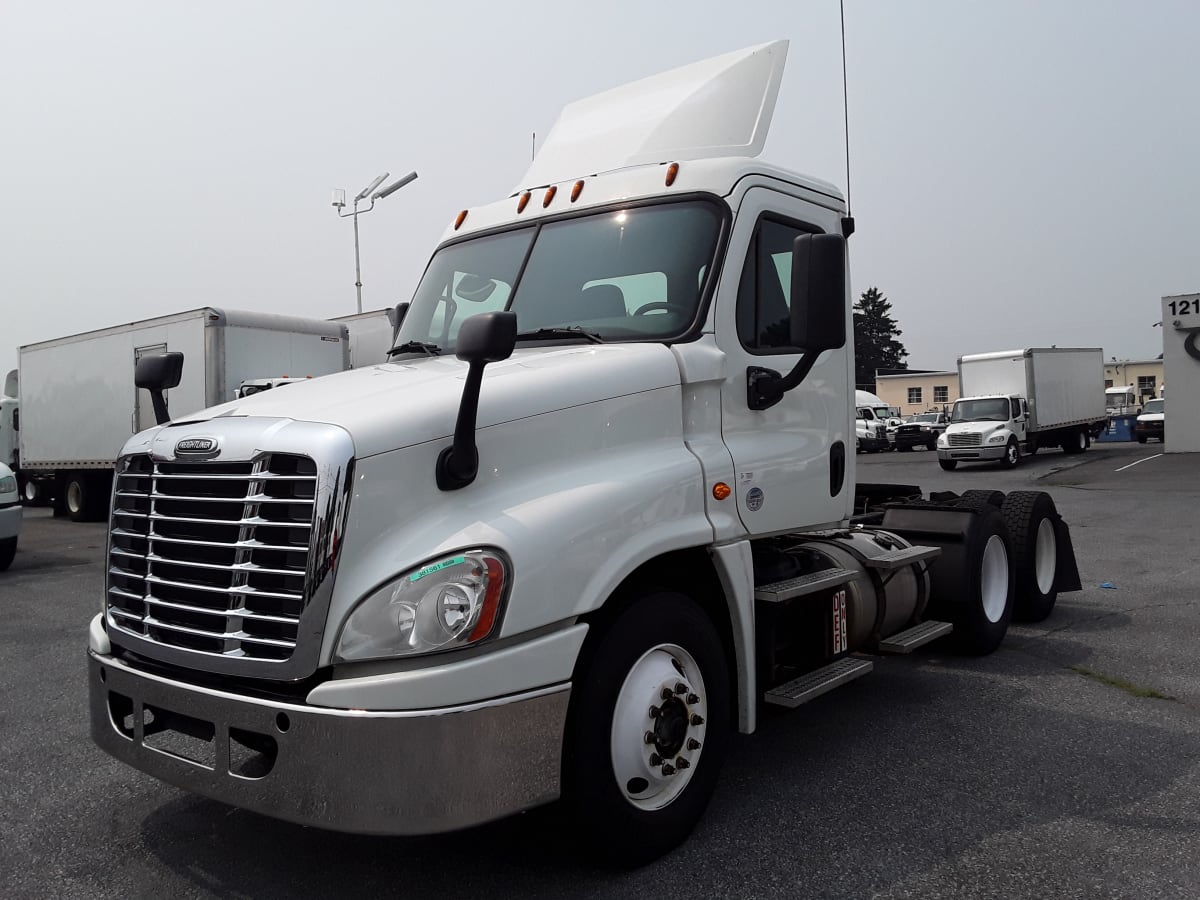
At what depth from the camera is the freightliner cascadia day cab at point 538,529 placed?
290cm

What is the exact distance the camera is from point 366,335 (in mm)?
17844

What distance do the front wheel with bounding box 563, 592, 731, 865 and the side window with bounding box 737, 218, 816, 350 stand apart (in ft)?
4.18

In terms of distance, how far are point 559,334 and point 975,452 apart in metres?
27.5

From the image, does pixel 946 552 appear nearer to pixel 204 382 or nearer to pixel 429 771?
pixel 429 771

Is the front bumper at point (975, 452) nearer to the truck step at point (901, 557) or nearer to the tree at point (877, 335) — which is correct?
Result: the truck step at point (901, 557)

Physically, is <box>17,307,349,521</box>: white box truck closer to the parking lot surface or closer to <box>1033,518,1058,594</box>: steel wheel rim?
the parking lot surface

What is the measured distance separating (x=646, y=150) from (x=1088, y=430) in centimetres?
3642

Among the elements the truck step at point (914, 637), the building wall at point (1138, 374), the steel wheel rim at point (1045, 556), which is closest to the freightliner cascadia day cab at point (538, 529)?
the truck step at point (914, 637)

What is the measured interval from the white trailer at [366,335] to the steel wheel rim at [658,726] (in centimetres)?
1432

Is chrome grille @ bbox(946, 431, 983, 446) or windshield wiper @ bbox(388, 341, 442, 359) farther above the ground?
windshield wiper @ bbox(388, 341, 442, 359)

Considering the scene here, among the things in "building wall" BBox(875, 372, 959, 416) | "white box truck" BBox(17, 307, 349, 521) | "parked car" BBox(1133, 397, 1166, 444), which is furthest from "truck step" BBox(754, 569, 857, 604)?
"building wall" BBox(875, 372, 959, 416)

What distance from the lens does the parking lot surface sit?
336 cm

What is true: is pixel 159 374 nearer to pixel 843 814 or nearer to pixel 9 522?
pixel 843 814

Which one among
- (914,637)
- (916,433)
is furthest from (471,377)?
(916,433)
